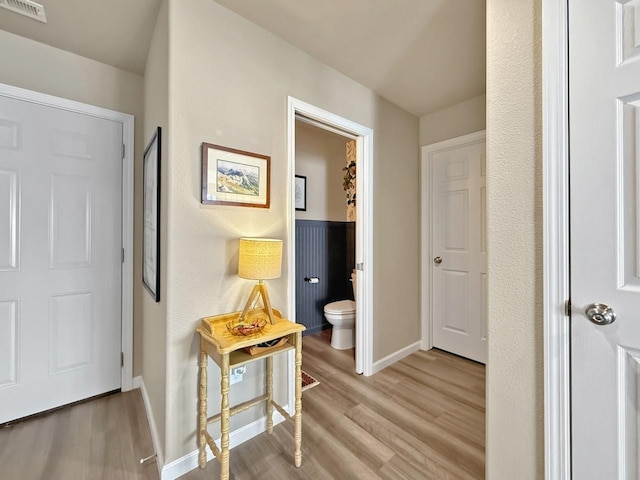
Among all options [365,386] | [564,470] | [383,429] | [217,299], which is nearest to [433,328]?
[365,386]

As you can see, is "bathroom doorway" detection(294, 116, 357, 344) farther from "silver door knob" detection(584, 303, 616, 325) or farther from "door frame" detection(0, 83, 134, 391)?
"silver door knob" detection(584, 303, 616, 325)

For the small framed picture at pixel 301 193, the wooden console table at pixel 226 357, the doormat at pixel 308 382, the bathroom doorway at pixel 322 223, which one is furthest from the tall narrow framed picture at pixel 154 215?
the small framed picture at pixel 301 193

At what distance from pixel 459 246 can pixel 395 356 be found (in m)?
1.24

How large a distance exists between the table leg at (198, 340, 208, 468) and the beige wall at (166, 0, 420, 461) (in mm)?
40

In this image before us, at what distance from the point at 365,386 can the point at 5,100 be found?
3.16 meters

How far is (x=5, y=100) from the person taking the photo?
1.76m

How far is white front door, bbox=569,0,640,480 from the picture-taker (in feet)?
2.79

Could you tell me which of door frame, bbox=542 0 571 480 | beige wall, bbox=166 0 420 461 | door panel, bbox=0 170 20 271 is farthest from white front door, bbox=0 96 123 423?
door frame, bbox=542 0 571 480

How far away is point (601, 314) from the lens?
876 millimetres

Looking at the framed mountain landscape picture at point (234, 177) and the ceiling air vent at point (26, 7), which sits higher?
the ceiling air vent at point (26, 7)

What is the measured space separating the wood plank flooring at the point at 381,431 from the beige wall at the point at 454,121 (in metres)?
2.22

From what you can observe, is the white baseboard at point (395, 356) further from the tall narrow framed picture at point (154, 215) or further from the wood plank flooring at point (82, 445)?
the tall narrow framed picture at point (154, 215)

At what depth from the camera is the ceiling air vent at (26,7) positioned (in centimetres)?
150

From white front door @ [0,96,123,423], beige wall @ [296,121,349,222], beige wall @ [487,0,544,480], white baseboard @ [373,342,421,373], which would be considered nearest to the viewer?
beige wall @ [487,0,544,480]
